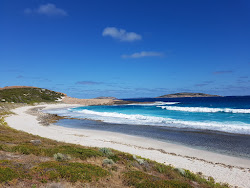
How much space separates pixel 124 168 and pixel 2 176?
547cm

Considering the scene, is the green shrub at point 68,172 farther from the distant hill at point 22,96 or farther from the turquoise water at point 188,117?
the distant hill at point 22,96

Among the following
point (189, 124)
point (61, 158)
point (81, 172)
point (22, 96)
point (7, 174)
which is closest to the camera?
point (7, 174)

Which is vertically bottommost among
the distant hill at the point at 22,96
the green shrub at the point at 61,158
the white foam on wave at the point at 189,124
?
the white foam on wave at the point at 189,124

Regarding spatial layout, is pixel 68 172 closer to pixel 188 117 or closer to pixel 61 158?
pixel 61 158

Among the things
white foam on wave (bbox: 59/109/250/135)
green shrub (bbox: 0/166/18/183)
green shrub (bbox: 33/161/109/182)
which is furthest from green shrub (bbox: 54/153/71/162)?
white foam on wave (bbox: 59/109/250/135)

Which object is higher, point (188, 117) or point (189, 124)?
point (188, 117)

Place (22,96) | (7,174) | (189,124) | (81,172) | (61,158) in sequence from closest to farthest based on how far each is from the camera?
1. (7,174)
2. (81,172)
3. (61,158)
4. (189,124)
5. (22,96)

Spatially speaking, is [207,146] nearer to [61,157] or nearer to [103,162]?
[103,162]

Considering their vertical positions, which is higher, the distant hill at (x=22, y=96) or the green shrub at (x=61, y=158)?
the distant hill at (x=22, y=96)

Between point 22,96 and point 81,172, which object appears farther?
point 22,96

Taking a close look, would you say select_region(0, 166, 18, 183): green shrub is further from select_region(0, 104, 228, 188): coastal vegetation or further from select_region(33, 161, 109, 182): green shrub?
select_region(33, 161, 109, 182): green shrub

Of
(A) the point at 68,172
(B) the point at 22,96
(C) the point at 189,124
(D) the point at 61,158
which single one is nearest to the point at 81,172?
(A) the point at 68,172

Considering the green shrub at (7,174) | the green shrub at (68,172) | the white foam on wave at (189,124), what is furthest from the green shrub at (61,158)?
the white foam on wave at (189,124)

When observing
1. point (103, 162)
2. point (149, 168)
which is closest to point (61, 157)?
point (103, 162)
